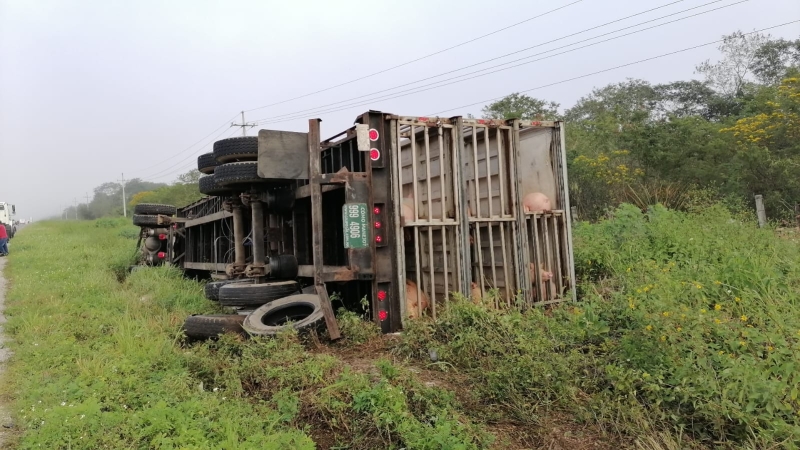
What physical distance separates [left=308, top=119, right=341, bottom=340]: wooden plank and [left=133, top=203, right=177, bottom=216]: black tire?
302 inches

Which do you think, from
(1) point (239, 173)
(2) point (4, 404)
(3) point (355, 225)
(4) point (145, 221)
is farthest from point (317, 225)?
(4) point (145, 221)

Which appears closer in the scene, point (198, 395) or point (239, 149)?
point (198, 395)

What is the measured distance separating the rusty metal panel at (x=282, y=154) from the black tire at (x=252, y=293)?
1390 mm

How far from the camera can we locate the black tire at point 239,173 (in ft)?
20.2

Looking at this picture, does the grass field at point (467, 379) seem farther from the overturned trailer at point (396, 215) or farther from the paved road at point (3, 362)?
the overturned trailer at point (396, 215)

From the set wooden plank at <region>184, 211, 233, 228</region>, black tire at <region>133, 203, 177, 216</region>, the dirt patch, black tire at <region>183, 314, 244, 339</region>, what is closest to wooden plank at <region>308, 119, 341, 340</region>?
black tire at <region>183, 314, 244, 339</region>

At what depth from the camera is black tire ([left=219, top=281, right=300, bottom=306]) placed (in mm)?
5992

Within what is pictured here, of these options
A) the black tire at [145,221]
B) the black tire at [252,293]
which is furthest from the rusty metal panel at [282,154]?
the black tire at [145,221]

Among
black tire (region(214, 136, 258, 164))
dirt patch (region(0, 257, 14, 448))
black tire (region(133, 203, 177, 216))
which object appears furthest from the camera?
black tire (region(133, 203, 177, 216))

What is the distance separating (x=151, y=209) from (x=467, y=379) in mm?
10107

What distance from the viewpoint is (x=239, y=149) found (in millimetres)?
6441

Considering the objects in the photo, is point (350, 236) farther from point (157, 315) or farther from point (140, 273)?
point (140, 273)

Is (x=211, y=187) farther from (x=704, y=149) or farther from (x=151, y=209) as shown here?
(x=704, y=149)

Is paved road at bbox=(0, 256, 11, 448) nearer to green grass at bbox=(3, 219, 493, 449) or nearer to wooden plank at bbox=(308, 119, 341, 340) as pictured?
green grass at bbox=(3, 219, 493, 449)
